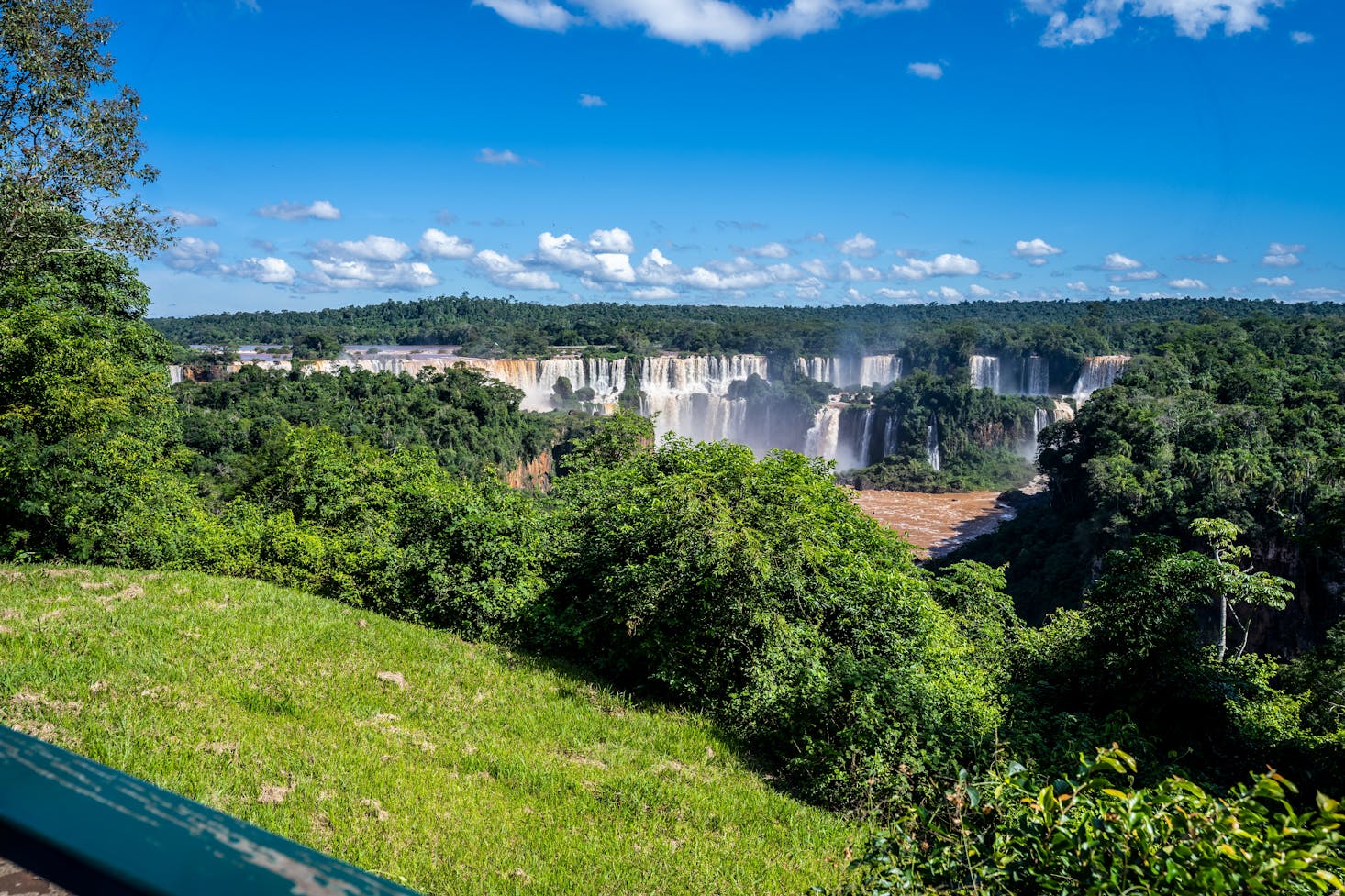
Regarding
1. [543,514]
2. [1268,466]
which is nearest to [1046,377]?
[1268,466]

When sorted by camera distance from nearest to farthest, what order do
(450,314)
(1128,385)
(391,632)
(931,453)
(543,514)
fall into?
(391,632) → (543,514) → (1128,385) → (931,453) → (450,314)

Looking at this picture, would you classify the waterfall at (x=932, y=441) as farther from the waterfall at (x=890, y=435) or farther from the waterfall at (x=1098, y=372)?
the waterfall at (x=1098, y=372)

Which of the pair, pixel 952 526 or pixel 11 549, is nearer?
pixel 11 549

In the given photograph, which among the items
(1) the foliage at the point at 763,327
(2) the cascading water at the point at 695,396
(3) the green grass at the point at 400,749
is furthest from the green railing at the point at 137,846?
(1) the foliage at the point at 763,327

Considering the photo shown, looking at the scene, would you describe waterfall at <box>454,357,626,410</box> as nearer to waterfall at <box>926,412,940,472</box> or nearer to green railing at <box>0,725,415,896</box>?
waterfall at <box>926,412,940,472</box>

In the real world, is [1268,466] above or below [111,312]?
below

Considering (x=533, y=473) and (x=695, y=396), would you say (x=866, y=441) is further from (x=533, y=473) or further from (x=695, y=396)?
(x=533, y=473)

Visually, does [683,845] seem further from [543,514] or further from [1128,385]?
[1128,385]

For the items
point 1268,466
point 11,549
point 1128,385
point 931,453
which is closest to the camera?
point 11,549
